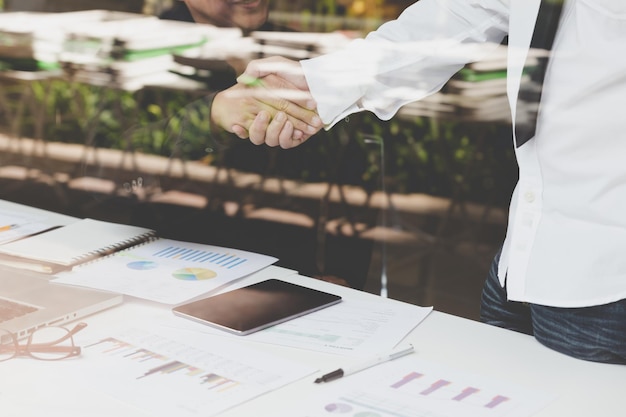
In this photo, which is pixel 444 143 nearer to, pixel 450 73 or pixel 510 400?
pixel 450 73

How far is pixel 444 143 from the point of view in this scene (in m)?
3.86

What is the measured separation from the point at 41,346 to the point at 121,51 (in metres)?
2.73

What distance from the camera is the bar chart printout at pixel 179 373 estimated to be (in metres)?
1.00

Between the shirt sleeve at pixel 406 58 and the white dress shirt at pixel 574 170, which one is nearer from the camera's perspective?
the white dress shirt at pixel 574 170

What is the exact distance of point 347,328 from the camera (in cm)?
126

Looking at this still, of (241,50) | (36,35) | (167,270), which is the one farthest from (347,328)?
(36,35)

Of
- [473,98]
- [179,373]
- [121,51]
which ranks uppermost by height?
[121,51]

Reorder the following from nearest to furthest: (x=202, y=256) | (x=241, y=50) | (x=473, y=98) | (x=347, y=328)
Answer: (x=347, y=328)
(x=202, y=256)
(x=241, y=50)
(x=473, y=98)

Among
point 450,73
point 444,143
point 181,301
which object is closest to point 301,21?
point 444,143

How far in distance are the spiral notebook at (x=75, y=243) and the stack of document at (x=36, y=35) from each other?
1.98m

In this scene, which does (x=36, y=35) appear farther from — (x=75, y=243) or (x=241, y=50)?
(x=75, y=243)

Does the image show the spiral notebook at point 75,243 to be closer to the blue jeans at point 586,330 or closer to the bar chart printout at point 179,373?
the bar chart printout at point 179,373

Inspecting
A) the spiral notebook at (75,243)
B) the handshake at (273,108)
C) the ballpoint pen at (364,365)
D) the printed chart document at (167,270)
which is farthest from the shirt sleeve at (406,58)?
the ballpoint pen at (364,365)

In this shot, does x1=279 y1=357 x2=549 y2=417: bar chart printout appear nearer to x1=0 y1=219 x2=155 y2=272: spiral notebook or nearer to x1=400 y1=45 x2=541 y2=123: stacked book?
x1=0 y1=219 x2=155 y2=272: spiral notebook
